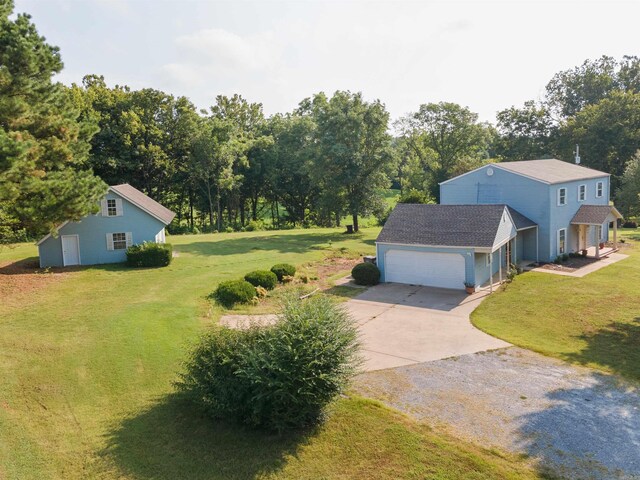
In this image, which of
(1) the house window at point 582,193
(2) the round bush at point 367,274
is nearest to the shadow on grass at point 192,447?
(2) the round bush at point 367,274

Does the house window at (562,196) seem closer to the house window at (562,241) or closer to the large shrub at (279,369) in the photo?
the house window at (562,241)

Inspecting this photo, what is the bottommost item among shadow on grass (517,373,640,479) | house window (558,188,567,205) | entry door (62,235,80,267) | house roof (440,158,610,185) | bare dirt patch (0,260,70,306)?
shadow on grass (517,373,640,479)

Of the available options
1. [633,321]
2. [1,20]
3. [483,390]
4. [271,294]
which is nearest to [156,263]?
[271,294]

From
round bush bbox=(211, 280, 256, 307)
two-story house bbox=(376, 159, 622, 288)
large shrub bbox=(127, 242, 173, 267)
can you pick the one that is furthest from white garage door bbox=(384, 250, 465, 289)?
large shrub bbox=(127, 242, 173, 267)

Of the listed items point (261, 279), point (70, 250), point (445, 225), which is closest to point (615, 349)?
point (445, 225)

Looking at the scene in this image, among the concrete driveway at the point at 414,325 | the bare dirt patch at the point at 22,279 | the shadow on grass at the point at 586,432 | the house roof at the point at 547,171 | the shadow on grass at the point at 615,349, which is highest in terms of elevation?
the house roof at the point at 547,171

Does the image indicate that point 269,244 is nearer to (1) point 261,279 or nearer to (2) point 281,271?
(2) point 281,271

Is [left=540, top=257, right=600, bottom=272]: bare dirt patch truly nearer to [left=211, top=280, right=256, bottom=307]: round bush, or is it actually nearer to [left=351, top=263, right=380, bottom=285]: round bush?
[left=351, top=263, right=380, bottom=285]: round bush
